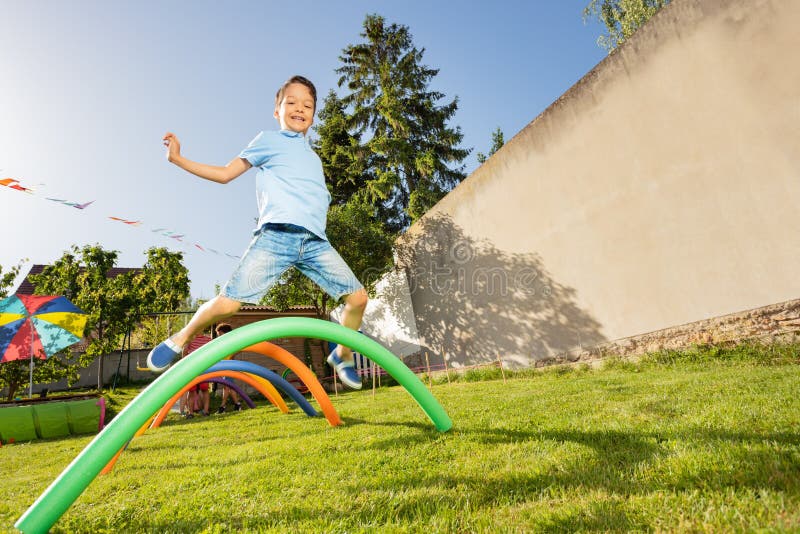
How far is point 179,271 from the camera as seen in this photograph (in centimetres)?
2048

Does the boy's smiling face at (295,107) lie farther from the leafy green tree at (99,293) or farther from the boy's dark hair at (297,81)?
the leafy green tree at (99,293)

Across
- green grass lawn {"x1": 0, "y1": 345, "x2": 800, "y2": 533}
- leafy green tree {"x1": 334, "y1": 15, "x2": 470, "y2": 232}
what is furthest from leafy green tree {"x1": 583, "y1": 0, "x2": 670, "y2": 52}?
green grass lawn {"x1": 0, "y1": 345, "x2": 800, "y2": 533}

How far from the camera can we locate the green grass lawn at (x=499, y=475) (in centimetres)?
162

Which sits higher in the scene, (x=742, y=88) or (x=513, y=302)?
(x=742, y=88)

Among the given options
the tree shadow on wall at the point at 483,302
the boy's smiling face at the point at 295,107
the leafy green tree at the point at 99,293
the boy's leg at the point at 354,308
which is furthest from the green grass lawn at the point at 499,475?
the leafy green tree at the point at 99,293

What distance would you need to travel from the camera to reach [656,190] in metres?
7.34

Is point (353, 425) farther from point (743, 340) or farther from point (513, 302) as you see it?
point (513, 302)

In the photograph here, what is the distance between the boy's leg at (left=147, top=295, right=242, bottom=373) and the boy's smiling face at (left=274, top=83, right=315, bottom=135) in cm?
134

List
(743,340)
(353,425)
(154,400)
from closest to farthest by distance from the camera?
(154,400)
(353,425)
(743,340)

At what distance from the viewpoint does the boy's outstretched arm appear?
8.43 ft

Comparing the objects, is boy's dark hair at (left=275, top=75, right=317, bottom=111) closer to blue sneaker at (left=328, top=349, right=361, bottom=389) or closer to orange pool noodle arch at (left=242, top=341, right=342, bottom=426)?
blue sneaker at (left=328, top=349, right=361, bottom=389)

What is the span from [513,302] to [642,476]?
8.77 m

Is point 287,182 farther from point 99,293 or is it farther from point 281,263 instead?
point 99,293

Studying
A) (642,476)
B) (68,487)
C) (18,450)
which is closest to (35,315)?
(18,450)
